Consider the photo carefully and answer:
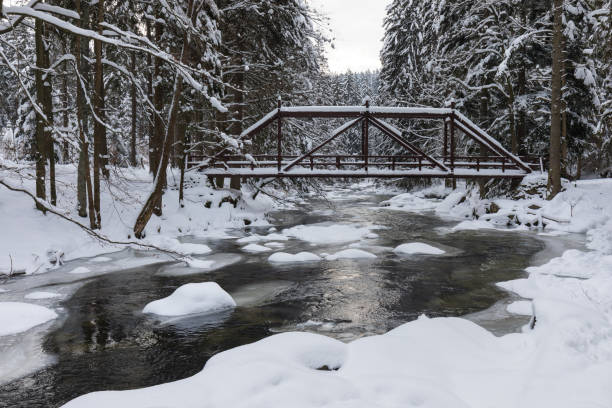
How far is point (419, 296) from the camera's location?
942 cm

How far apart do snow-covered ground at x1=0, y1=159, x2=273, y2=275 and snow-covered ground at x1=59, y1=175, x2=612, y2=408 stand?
385 cm

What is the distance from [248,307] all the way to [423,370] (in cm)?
425

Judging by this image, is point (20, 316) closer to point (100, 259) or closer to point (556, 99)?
point (100, 259)

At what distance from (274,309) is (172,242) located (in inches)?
281

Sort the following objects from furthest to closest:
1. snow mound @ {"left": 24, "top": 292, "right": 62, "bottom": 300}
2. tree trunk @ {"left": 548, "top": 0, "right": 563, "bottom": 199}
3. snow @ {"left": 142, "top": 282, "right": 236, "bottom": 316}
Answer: tree trunk @ {"left": 548, "top": 0, "right": 563, "bottom": 199} < snow mound @ {"left": 24, "top": 292, "right": 62, "bottom": 300} < snow @ {"left": 142, "top": 282, "right": 236, "bottom": 316}

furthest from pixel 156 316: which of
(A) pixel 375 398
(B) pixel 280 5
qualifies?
(B) pixel 280 5

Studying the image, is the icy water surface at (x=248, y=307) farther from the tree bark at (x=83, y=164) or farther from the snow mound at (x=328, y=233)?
the tree bark at (x=83, y=164)

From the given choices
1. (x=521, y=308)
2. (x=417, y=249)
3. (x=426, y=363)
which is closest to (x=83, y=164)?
(x=417, y=249)

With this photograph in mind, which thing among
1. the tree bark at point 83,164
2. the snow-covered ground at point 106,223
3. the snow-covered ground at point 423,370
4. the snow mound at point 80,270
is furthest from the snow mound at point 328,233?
the snow-covered ground at point 423,370

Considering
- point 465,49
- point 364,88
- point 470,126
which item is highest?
point 364,88

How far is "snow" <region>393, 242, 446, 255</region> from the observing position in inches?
553

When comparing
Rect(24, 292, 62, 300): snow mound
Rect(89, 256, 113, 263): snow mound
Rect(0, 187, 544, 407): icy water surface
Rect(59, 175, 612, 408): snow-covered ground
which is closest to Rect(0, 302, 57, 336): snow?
Rect(0, 187, 544, 407): icy water surface

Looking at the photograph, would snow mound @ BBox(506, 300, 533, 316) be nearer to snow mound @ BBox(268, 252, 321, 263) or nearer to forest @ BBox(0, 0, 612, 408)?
forest @ BBox(0, 0, 612, 408)

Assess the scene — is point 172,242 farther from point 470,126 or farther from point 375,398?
point 470,126
